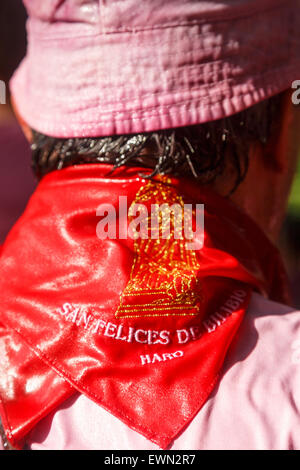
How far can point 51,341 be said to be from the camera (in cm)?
104

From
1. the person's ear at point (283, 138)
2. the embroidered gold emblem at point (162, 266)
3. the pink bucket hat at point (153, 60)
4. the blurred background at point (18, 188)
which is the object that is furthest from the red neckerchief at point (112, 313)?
the blurred background at point (18, 188)

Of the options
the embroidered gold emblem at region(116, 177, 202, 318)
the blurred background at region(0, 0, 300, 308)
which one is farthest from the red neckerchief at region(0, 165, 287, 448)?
the blurred background at region(0, 0, 300, 308)

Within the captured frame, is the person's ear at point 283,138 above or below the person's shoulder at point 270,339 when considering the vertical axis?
above

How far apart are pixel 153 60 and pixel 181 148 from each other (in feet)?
0.53

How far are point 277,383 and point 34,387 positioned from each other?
0.41 m

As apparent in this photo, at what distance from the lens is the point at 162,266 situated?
108 centimetres

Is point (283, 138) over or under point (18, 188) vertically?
over

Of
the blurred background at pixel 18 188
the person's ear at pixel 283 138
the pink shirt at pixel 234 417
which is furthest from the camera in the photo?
the blurred background at pixel 18 188

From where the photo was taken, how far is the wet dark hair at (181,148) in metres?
1.09

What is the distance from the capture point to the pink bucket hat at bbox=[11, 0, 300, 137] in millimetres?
1049

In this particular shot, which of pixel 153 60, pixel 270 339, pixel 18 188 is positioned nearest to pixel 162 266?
pixel 270 339

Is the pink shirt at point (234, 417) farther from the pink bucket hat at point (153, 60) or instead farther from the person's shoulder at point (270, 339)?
the pink bucket hat at point (153, 60)

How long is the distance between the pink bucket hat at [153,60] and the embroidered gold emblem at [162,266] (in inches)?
5.0

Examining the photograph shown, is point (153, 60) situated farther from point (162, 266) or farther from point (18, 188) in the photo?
point (18, 188)
